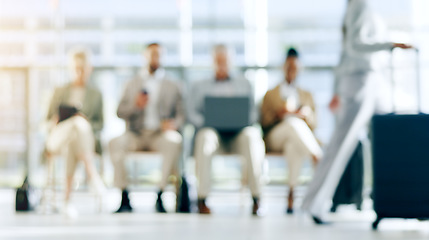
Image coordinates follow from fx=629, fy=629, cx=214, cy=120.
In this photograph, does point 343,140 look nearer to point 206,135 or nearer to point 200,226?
point 200,226

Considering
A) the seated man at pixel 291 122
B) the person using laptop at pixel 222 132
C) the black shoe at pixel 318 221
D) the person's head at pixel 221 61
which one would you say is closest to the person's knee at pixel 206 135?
the person using laptop at pixel 222 132

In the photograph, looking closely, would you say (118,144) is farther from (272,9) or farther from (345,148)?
(272,9)

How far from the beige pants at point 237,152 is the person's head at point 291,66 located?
0.51 m

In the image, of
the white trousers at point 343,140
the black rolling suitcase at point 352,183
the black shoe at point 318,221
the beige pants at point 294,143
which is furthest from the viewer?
the beige pants at point 294,143

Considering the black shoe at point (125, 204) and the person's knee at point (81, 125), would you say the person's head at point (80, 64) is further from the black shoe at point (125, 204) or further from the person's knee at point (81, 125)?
the black shoe at point (125, 204)

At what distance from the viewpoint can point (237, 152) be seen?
4199mm

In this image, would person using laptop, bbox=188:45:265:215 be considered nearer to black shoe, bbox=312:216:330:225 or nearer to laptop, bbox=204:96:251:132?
laptop, bbox=204:96:251:132

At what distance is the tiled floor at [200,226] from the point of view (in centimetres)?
270

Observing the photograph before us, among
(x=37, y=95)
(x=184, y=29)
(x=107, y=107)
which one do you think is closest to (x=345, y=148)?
(x=107, y=107)

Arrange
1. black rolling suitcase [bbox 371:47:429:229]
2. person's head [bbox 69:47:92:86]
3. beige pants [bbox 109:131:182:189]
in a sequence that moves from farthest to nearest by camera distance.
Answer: person's head [bbox 69:47:92:86], beige pants [bbox 109:131:182:189], black rolling suitcase [bbox 371:47:429:229]

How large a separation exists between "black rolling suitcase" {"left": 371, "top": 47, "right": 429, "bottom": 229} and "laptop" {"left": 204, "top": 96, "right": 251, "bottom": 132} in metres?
1.28

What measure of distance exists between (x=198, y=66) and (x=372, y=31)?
2080 millimetres

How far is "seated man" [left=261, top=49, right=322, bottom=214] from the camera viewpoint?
410 cm

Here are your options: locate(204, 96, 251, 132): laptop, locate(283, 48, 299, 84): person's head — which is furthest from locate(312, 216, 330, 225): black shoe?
locate(283, 48, 299, 84): person's head
